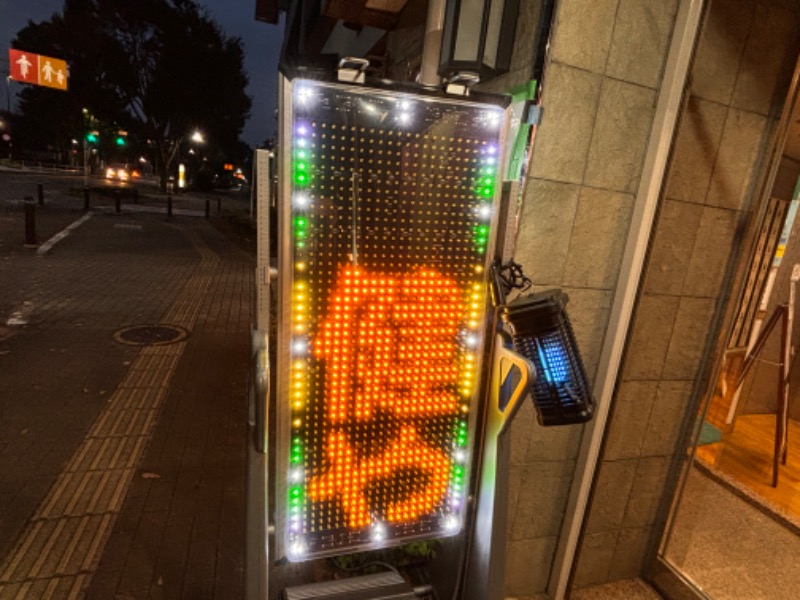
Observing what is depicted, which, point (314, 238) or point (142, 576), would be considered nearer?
point (314, 238)

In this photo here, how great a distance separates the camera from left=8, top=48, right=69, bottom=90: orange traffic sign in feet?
80.2

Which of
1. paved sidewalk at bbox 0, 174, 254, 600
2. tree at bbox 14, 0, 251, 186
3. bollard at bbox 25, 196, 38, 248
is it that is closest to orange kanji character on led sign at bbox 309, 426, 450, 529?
paved sidewalk at bbox 0, 174, 254, 600

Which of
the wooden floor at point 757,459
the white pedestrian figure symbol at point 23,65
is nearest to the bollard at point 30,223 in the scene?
the wooden floor at point 757,459

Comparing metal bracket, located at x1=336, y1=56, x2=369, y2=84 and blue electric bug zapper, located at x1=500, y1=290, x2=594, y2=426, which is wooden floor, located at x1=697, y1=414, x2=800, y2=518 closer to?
blue electric bug zapper, located at x1=500, y1=290, x2=594, y2=426

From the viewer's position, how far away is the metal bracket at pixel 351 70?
185cm

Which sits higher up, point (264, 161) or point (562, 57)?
point (562, 57)

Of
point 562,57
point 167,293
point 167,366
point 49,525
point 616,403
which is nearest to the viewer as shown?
point 562,57

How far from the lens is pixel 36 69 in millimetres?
24828

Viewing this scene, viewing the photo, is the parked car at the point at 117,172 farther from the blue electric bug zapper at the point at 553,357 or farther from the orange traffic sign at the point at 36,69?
the blue electric bug zapper at the point at 553,357

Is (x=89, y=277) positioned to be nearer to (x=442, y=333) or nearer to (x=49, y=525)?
(x=49, y=525)

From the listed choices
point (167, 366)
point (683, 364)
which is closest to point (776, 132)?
point (683, 364)

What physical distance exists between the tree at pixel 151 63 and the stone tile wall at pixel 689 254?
34.7 meters

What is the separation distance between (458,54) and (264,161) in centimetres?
119

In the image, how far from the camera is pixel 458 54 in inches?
93.4
